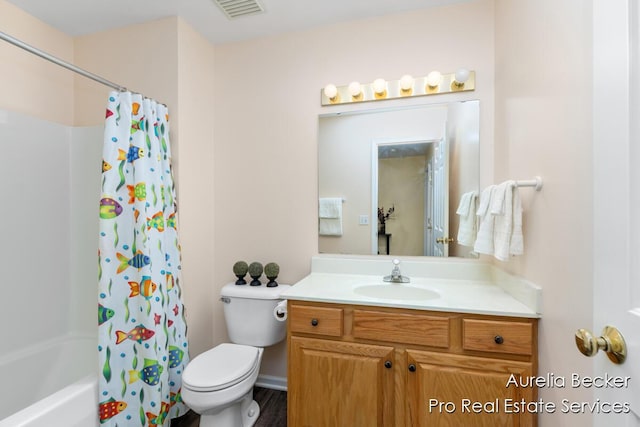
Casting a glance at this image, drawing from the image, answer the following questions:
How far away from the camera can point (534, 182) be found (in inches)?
47.3

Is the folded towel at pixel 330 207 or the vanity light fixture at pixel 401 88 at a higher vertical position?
the vanity light fixture at pixel 401 88

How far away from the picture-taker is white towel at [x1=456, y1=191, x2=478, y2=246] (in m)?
1.73

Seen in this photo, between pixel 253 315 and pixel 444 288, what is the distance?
1.16 m

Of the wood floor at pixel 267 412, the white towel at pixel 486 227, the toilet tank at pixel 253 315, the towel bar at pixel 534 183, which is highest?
the towel bar at pixel 534 183

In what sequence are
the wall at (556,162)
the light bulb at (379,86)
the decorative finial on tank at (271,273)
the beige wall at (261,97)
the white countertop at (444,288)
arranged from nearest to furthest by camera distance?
the wall at (556,162) → the white countertop at (444,288) → the beige wall at (261,97) → the light bulb at (379,86) → the decorative finial on tank at (271,273)

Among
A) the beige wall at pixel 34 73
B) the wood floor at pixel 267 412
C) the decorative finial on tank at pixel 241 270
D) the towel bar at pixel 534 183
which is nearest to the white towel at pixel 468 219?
the towel bar at pixel 534 183

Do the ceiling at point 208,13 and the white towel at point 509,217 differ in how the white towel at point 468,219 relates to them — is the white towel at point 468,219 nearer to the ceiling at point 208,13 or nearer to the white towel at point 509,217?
the white towel at point 509,217

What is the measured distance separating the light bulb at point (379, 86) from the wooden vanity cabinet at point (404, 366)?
4.32 ft

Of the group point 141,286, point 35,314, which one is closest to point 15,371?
point 35,314

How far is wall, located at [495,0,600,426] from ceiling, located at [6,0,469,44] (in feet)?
2.71

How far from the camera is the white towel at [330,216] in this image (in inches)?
78.5

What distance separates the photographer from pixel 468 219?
175 centimetres

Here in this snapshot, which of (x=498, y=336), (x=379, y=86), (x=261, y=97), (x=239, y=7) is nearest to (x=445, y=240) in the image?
(x=498, y=336)

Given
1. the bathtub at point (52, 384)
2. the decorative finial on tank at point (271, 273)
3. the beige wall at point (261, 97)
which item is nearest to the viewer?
the bathtub at point (52, 384)
